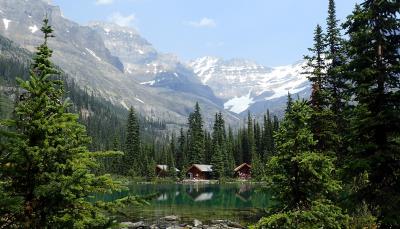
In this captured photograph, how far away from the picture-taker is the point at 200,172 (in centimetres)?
14112

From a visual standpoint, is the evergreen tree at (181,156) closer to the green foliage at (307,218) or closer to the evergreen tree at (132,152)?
the evergreen tree at (132,152)

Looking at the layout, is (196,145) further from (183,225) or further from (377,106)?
(377,106)

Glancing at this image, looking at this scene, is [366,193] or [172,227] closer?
[366,193]

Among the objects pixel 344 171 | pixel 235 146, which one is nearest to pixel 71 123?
pixel 344 171

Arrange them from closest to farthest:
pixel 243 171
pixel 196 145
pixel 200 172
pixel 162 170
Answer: pixel 200 172 → pixel 162 170 → pixel 196 145 → pixel 243 171

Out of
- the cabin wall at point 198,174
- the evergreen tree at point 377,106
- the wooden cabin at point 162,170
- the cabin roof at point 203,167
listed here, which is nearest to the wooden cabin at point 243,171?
the cabin roof at point 203,167

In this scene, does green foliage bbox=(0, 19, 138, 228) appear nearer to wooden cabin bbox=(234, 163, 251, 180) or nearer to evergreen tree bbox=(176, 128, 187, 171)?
evergreen tree bbox=(176, 128, 187, 171)

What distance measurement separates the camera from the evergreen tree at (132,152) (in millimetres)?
140538

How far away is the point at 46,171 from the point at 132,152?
137 m

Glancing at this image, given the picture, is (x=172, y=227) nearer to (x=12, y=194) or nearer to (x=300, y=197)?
(x=300, y=197)

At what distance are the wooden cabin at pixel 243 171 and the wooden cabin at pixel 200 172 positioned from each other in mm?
10989

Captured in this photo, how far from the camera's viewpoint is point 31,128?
369 inches

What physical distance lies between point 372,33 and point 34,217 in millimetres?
17276

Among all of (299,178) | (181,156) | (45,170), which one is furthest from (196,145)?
(45,170)
